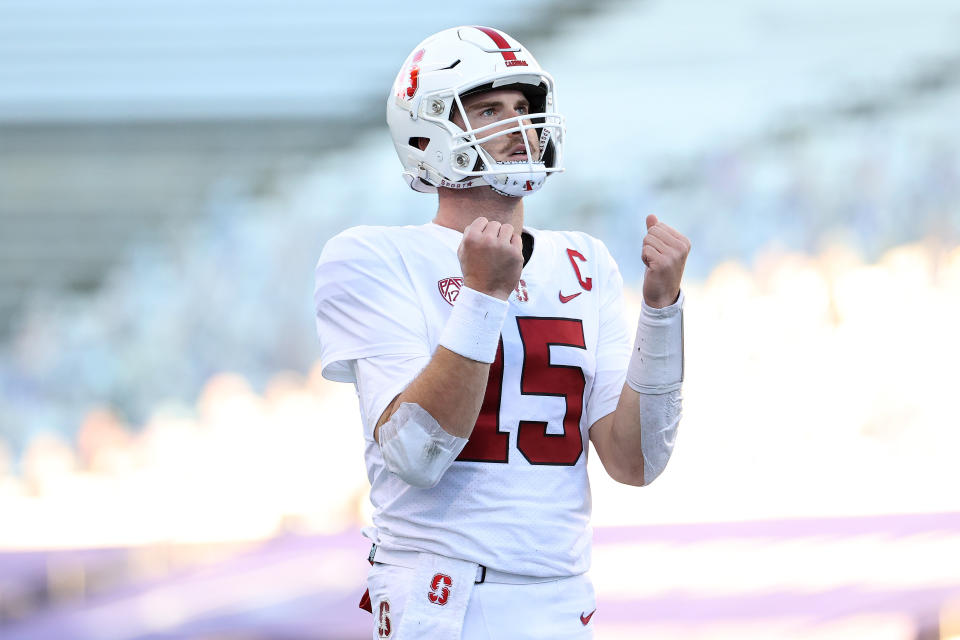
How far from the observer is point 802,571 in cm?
371

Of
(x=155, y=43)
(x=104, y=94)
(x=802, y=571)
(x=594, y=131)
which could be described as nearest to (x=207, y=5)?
(x=155, y=43)

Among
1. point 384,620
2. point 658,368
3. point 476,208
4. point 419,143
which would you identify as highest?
point 419,143

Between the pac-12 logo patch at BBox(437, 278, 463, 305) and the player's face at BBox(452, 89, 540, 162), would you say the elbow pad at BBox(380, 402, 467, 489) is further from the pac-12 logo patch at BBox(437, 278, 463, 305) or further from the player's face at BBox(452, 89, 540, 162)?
the player's face at BBox(452, 89, 540, 162)

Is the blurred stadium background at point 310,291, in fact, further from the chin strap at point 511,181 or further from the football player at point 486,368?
the chin strap at point 511,181

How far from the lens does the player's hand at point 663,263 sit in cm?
140

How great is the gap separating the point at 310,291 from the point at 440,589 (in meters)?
5.59

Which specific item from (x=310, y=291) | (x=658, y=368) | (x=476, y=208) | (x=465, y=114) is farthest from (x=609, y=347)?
(x=310, y=291)

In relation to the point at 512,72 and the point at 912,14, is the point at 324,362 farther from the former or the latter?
the point at 912,14

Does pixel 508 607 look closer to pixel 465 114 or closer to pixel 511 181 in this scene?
pixel 511 181

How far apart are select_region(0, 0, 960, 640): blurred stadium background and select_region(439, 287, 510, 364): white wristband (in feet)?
7.64

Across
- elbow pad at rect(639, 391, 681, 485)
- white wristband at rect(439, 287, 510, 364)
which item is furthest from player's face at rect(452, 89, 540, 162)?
elbow pad at rect(639, 391, 681, 485)

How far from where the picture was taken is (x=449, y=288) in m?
1.49

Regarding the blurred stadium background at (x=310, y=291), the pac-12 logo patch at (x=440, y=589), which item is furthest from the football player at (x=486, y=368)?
the blurred stadium background at (x=310, y=291)

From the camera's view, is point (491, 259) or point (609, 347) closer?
point (491, 259)
